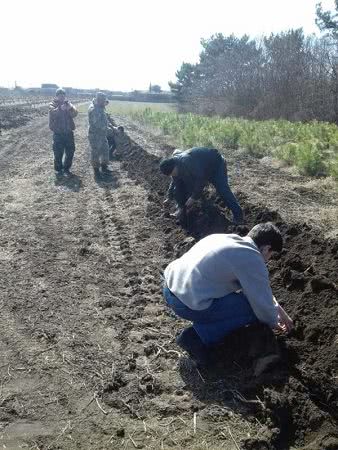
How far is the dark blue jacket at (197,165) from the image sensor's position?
281 inches

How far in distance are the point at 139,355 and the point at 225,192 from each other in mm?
3665

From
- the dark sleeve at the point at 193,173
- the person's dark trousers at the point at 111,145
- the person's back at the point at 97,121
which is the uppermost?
the person's back at the point at 97,121

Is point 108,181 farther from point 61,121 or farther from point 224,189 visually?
point 224,189

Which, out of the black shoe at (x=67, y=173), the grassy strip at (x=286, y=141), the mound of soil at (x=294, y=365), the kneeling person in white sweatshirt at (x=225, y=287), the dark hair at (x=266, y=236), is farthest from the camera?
the black shoe at (x=67, y=173)

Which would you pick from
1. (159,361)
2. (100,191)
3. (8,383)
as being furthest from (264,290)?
(100,191)

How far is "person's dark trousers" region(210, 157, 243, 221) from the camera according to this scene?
23.8 ft

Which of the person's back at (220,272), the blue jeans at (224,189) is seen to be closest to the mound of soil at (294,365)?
the person's back at (220,272)

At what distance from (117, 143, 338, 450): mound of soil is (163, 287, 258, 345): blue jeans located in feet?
0.44

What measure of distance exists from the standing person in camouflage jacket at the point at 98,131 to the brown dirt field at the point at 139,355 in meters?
4.51

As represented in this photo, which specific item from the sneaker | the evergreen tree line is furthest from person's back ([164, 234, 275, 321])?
the evergreen tree line

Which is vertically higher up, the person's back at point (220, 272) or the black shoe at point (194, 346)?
the person's back at point (220, 272)

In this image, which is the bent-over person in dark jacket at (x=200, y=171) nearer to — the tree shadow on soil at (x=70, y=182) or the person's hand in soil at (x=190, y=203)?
the person's hand in soil at (x=190, y=203)

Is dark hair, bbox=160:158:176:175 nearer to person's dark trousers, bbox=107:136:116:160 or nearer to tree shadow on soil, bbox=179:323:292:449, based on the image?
tree shadow on soil, bbox=179:323:292:449

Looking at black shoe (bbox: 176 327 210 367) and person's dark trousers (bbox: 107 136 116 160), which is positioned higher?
person's dark trousers (bbox: 107 136 116 160)
